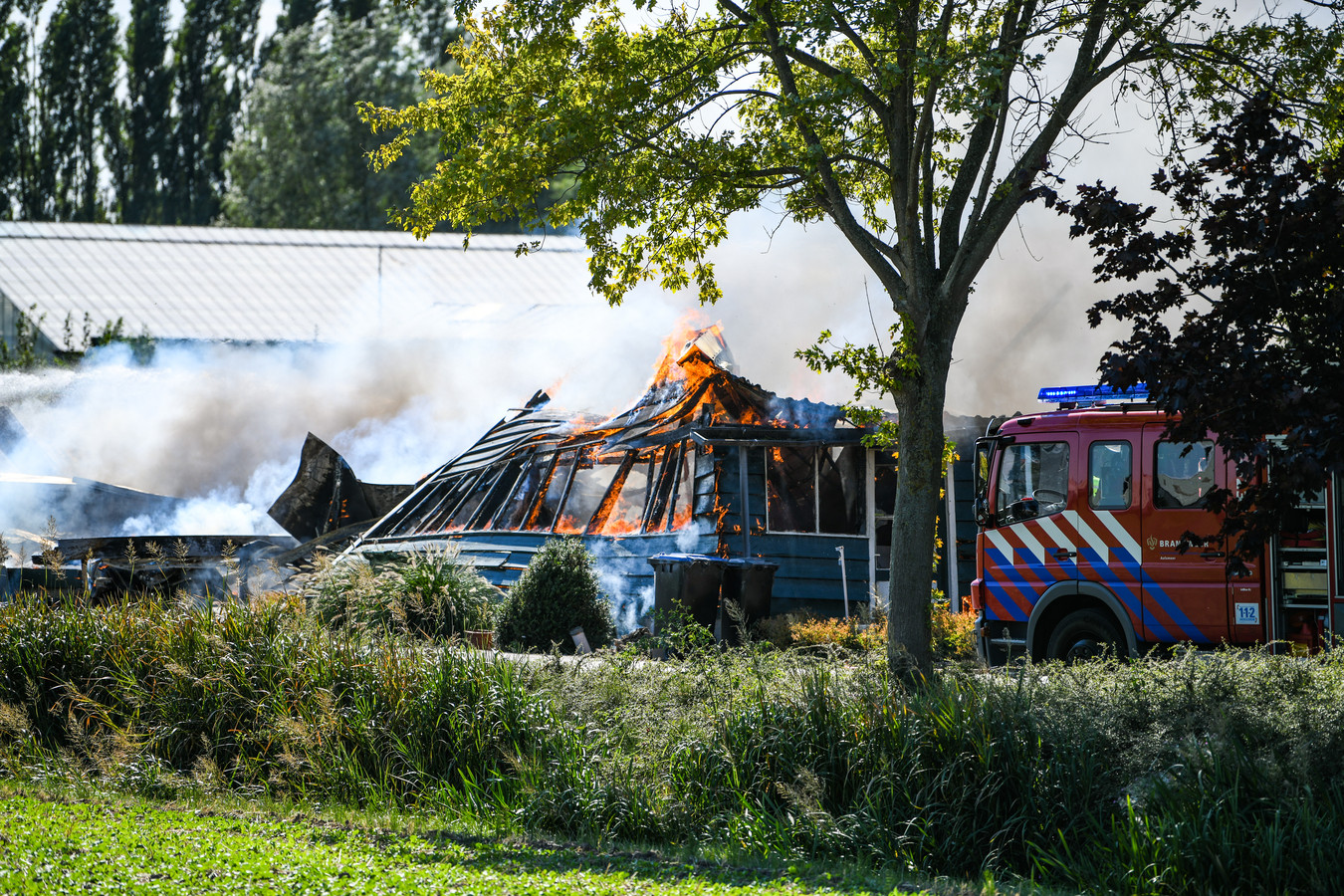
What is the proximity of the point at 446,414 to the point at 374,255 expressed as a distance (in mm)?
12002

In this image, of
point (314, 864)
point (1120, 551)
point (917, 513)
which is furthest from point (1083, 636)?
point (314, 864)

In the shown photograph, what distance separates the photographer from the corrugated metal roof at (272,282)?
118 feet

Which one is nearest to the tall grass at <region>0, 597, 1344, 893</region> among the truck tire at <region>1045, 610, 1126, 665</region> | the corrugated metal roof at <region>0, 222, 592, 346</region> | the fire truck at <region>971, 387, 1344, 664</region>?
the fire truck at <region>971, 387, 1344, 664</region>

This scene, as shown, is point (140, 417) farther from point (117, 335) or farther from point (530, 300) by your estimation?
point (530, 300)

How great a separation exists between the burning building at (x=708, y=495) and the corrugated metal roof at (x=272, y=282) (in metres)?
19.0

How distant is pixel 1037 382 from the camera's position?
1880cm

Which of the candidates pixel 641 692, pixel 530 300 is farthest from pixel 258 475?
pixel 641 692

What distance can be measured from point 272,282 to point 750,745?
33940 mm

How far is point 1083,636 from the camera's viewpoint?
11.5m

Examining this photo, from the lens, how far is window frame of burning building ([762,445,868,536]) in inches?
609

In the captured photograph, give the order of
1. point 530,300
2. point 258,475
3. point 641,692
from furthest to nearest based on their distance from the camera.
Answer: point 530,300
point 258,475
point 641,692

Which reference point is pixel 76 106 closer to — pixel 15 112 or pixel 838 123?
pixel 15 112

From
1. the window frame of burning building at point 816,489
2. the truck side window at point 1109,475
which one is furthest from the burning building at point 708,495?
the truck side window at point 1109,475

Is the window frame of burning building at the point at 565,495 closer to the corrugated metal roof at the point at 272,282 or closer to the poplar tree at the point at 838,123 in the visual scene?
the poplar tree at the point at 838,123
